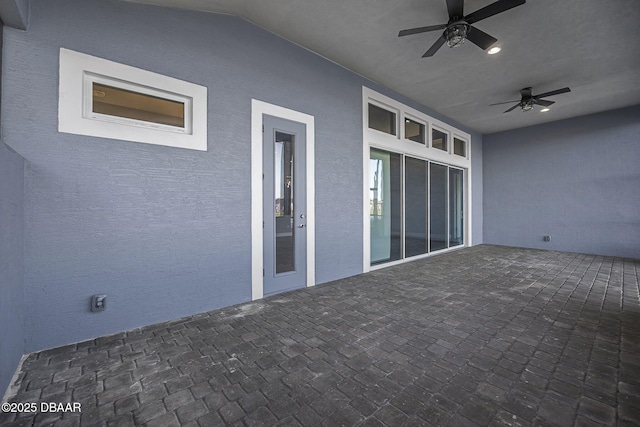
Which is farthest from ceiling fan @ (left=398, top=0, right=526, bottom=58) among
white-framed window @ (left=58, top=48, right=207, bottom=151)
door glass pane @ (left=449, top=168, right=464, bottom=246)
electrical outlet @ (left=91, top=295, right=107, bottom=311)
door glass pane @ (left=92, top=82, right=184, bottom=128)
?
door glass pane @ (left=449, top=168, right=464, bottom=246)

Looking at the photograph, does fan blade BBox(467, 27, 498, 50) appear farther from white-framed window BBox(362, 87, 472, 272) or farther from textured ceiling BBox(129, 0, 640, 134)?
white-framed window BBox(362, 87, 472, 272)

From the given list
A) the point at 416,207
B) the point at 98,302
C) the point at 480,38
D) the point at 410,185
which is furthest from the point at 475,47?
the point at 98,302

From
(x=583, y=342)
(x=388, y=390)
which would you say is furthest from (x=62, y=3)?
(x=583, y=342)

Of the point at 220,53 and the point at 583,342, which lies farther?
the point at 220,53

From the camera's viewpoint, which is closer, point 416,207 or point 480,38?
point 480,38

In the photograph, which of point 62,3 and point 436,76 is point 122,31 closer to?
point 62,3

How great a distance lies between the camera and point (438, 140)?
7027 millimetres

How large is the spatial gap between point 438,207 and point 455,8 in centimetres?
498

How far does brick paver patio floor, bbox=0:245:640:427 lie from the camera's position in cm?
158

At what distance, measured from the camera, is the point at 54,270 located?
2.35 m

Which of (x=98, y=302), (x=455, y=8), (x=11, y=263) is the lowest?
(x=98, y=302)

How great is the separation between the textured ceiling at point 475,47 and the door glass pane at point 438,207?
1852 millimetres

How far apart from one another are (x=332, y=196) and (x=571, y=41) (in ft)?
13.4

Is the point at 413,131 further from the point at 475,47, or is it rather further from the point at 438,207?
the point at 475,47
